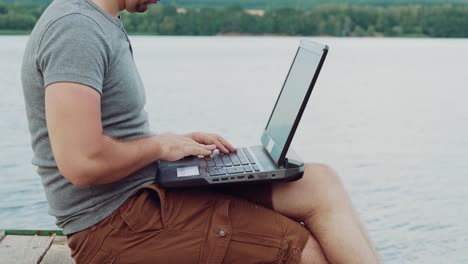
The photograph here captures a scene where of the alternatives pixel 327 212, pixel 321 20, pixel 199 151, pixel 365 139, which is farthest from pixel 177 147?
pixel 321 20

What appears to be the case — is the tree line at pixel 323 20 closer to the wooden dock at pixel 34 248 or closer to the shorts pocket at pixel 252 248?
the wooden dock at pixel 34 248

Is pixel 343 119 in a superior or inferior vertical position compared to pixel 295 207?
inferior

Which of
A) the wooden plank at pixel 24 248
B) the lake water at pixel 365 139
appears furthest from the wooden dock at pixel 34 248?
the lake water at pixel 365 139

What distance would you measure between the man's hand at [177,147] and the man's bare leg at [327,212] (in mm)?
221

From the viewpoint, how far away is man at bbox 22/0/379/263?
4.80 ft

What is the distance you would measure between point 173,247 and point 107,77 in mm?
424

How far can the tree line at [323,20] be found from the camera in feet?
92.8

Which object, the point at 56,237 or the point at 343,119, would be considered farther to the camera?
the point at 343,119

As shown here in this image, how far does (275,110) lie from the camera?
2111mm

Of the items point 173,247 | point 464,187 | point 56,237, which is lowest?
point 464,187

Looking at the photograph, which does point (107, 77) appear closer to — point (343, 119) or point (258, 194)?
point (258, 194)

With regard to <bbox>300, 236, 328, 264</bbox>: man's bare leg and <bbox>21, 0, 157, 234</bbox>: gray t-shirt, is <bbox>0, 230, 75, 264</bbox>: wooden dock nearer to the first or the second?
<bbox>21, 0, 157, 234</bbox>: gray t-shirt

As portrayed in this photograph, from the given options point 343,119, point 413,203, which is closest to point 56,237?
point 413,203

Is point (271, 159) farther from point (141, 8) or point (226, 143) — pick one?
point (141, 8)
